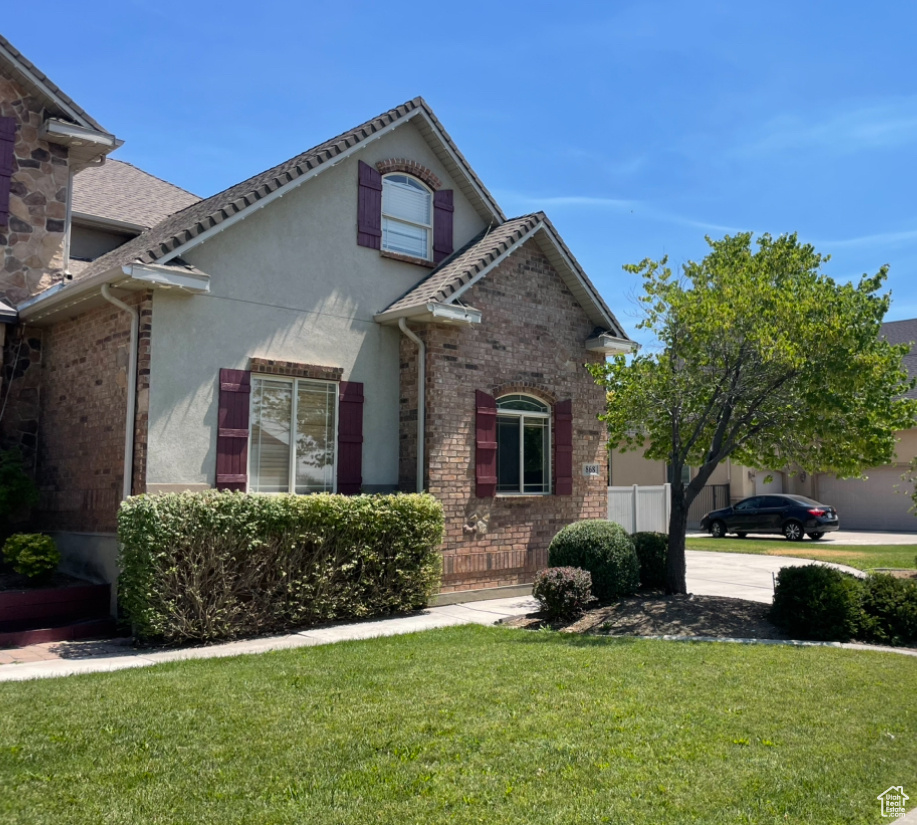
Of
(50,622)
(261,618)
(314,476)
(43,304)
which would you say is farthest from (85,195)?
(261,618)

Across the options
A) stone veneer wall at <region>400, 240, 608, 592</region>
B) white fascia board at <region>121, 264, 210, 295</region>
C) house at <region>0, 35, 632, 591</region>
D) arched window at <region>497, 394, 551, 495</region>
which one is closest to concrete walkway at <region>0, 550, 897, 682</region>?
stone veneer wall at <region>400, 240, 608, 592</region>

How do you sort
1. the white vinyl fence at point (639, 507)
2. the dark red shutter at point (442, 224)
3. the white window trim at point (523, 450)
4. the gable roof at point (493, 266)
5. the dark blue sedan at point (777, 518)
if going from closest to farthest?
the gable roof at point (493, 266) < the white window trim at point (523, 450) < the dark red shutter at point (442, 224) < the white vinyl fence at point (639, 507) < the dark blue sedan at point (777, 518)

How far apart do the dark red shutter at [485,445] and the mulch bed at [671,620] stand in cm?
242

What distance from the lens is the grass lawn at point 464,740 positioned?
4.47m

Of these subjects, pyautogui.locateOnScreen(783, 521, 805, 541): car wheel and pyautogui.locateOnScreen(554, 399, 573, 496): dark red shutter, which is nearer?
pyautogui.locateOnScreen(554, 399, 573, 496): dark red shutter

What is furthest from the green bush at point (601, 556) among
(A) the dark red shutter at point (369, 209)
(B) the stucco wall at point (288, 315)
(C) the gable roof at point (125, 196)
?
(C) the gable roof at point (125, 196)

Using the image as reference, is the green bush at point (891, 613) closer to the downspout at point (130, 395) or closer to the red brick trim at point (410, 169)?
the downspout at point (130, 395)

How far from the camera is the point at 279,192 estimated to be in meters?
11.5

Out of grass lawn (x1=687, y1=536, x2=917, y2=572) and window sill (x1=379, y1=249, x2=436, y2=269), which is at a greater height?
window sill (x1=379, y1=249, x2=436, y2=269)

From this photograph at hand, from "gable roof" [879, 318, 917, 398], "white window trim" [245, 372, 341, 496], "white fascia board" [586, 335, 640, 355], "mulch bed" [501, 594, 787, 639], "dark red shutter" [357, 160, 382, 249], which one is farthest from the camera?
"gable roof" [879, 318, 917, 398]

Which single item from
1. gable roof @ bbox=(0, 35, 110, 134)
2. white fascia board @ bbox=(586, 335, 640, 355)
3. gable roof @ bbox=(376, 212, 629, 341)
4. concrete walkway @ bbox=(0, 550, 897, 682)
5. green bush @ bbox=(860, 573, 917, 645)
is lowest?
concrete walkway @ bbox=(0, 550, 897, 682)

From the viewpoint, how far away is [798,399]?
10.8m

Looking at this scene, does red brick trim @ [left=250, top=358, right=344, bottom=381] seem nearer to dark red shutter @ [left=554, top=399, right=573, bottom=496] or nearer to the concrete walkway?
the concrete walkway

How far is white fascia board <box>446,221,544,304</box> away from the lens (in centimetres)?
1248
